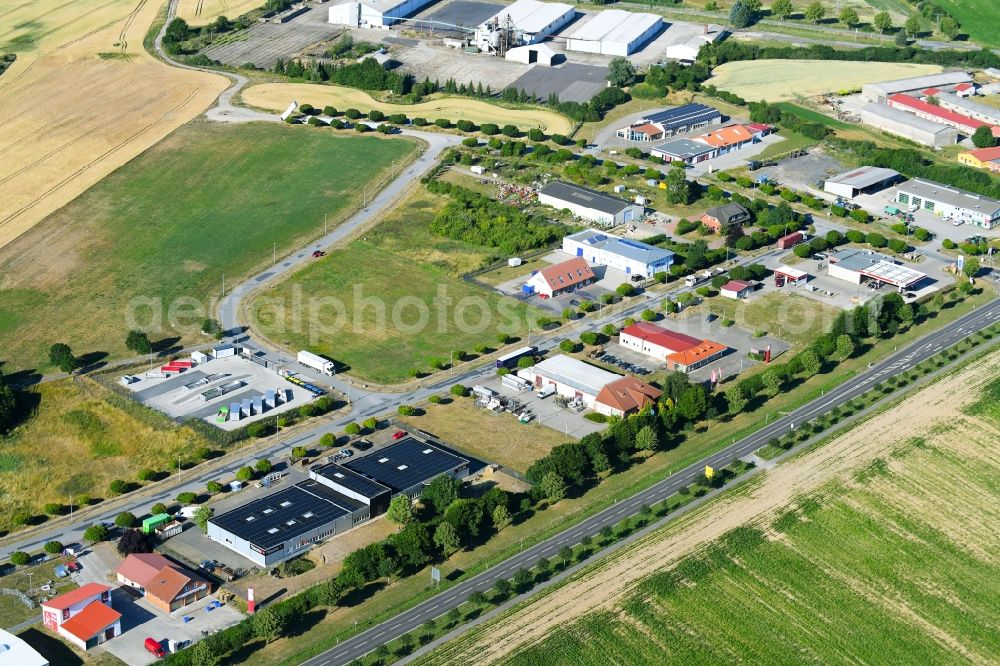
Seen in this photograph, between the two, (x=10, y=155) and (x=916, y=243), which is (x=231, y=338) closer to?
(x=10, y=155)

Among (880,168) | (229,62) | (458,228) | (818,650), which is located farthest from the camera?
(229,62)

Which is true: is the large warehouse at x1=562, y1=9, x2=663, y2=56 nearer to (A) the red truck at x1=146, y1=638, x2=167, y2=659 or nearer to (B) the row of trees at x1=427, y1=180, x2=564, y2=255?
(B) the row of trees at x1=427, y1=180, x2=564, y2=255

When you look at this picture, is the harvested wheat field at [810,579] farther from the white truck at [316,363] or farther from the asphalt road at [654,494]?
the white truck at [316,363]

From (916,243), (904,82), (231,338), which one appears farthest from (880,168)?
(231,338)

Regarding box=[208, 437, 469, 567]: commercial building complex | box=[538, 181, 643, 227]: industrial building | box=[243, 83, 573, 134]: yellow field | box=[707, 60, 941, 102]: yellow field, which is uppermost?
box=[707, 60, 941, 102]: yellow field

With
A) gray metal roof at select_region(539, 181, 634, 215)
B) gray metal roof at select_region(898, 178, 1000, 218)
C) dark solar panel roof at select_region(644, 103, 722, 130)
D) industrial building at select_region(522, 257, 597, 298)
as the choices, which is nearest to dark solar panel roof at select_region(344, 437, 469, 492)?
industrial building at select_region(522, 257, 597, 298)

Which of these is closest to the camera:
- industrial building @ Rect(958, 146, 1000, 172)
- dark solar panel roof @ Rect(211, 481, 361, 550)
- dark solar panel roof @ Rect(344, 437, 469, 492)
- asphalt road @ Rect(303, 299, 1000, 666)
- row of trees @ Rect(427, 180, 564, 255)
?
asphalt road @ Rect(303, 299, 1000, 666)

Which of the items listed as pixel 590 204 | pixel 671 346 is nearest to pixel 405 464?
pixel 671 346
